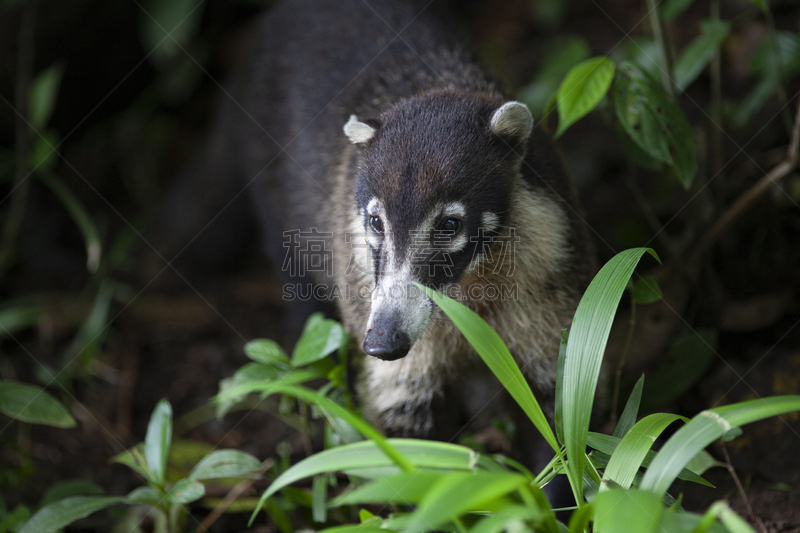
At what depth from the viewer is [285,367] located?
3057mm

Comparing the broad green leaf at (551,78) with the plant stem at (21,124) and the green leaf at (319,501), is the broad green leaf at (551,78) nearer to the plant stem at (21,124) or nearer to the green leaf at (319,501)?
the green leaf at (319,501)

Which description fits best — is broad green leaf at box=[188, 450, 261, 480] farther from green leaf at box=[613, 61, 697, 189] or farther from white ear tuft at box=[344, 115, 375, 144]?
green leaf at box=[613, 61, 697, 189]

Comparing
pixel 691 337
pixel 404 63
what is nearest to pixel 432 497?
pixel 691 337

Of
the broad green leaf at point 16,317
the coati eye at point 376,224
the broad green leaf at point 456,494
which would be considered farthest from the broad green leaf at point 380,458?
the broad green leaf at point 16,317

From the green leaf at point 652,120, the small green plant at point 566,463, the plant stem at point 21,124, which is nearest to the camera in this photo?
the small green plant at point 566,463

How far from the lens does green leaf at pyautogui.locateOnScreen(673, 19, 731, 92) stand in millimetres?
3465

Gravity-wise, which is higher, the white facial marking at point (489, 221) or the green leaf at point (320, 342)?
the white facial marking at point (489, 221)

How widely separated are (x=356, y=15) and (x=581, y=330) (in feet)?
9.40

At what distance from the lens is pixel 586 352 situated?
7.63 ft

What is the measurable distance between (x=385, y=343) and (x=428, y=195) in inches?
25.1

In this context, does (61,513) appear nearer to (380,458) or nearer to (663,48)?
(380,458)

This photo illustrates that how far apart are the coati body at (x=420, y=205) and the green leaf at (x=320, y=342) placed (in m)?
0.22

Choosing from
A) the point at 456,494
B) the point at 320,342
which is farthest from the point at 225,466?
the point at 456,494

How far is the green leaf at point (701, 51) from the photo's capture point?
346 cm
